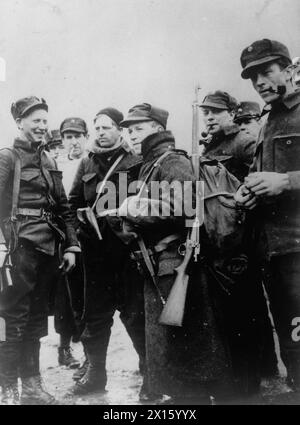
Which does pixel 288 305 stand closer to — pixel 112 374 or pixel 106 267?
pixel 106 267

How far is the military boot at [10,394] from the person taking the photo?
3.16 metres

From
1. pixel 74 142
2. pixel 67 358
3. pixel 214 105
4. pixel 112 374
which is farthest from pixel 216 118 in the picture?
pixel 67 358

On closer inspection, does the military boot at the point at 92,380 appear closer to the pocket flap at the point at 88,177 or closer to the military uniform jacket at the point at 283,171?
the pocket flap at the point at 88,177

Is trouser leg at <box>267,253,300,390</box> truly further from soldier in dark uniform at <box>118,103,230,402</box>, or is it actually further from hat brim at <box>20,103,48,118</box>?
hat brim at <box>20,103,48,118</box>

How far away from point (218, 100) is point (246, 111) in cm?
25

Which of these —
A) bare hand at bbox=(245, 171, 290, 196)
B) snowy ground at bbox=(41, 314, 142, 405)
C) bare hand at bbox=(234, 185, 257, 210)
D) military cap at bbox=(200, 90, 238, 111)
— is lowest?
snowy ground at bbox=(41, 314, 142, 405)

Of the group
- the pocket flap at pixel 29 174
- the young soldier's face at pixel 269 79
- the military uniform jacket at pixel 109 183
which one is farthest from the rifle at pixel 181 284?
the pocket flap at pixel 29 174

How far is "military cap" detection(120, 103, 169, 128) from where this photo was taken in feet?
10.6

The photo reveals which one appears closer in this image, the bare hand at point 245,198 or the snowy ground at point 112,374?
the bare hand at point 245,198

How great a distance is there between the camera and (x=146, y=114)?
10.6 feet

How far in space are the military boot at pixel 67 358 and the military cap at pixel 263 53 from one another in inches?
115

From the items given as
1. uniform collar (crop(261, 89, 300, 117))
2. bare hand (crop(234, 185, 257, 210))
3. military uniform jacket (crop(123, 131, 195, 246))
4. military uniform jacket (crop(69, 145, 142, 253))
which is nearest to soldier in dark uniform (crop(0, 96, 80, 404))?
military uniform jacket (crop(69, 145, 142, 253))

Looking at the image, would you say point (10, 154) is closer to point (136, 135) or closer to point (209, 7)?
point (136, 135)

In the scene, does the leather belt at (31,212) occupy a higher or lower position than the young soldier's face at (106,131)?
lower
